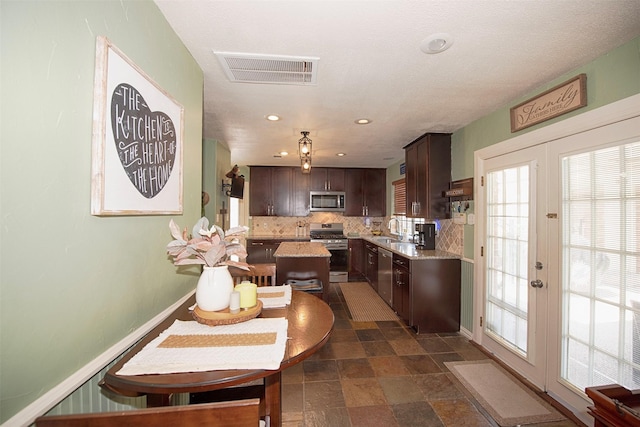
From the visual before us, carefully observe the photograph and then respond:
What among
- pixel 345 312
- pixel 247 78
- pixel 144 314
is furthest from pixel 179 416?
pixel 345 312

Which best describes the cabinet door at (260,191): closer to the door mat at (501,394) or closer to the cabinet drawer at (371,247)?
the cabinet drawer at (371,247)

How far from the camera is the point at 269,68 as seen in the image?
5.94 feet

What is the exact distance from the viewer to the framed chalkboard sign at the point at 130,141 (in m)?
0.91

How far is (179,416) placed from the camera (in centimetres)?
66

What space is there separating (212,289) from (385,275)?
3.26 metres

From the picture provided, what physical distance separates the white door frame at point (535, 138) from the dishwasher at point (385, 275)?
3.78ft

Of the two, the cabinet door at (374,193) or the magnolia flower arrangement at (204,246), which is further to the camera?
the cabinet door at (374,193)

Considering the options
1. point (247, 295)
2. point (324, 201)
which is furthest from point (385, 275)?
point (247, 295)

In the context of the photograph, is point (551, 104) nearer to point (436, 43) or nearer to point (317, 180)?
point (436, 43)

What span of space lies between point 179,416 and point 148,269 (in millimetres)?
814

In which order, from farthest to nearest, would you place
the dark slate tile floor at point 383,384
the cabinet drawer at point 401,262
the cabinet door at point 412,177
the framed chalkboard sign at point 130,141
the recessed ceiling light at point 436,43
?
1. the cabinet door at point 412,177
2. the cabinet drawer at point 401,262
3. the dark slate tile floor at point 383,384
4. the recessed ceiling light at point 436,43
5. the framed chalkboard sign at point 130,141

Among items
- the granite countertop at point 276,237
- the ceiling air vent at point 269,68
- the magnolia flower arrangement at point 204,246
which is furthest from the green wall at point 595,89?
the granite countertop at point 276,237

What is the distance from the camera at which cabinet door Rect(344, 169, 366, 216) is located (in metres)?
5.89

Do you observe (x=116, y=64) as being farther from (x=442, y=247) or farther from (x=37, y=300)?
(x=442, y=247)
